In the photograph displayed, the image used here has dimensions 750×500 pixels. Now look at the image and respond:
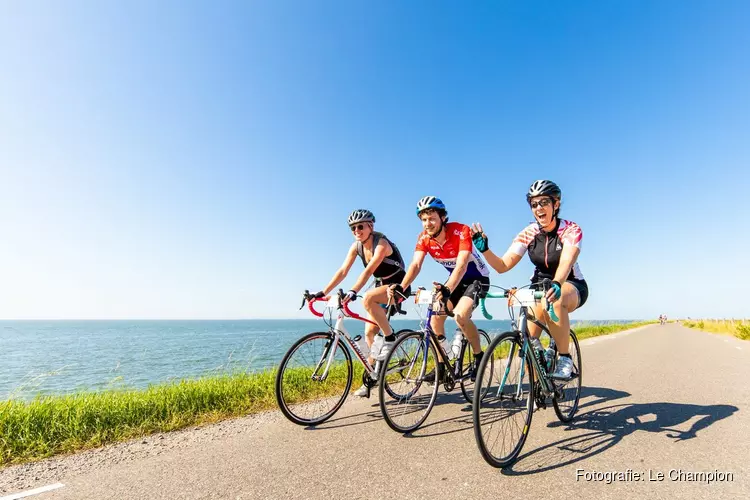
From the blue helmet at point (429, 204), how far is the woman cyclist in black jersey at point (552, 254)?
99cm

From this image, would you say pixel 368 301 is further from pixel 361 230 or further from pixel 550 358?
pixel 550 358

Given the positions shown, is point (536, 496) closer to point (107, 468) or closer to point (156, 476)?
point (156, 476)

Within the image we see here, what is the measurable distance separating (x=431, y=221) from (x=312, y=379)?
2.55m

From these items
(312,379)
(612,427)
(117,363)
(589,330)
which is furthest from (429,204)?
(589,330)

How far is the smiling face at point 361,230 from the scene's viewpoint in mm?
5516

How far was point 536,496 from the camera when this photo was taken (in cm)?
253

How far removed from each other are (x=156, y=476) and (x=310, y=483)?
47.4 inches

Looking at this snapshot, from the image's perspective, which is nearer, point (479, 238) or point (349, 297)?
point (479, 238)

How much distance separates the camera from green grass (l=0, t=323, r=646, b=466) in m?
3.42

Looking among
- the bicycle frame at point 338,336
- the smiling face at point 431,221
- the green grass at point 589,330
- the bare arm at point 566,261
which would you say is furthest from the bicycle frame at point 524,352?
the green grass at point 589,330

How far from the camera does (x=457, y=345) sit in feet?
16.0

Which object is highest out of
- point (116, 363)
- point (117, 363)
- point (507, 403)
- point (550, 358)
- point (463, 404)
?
point (550, 358)

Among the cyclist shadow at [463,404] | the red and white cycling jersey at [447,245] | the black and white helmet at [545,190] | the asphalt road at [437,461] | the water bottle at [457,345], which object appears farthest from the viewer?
the red and white cycling jersey at [447,245]

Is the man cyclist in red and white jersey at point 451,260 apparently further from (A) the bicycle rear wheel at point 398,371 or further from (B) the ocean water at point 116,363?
(B) the ocean water at point 116,363
